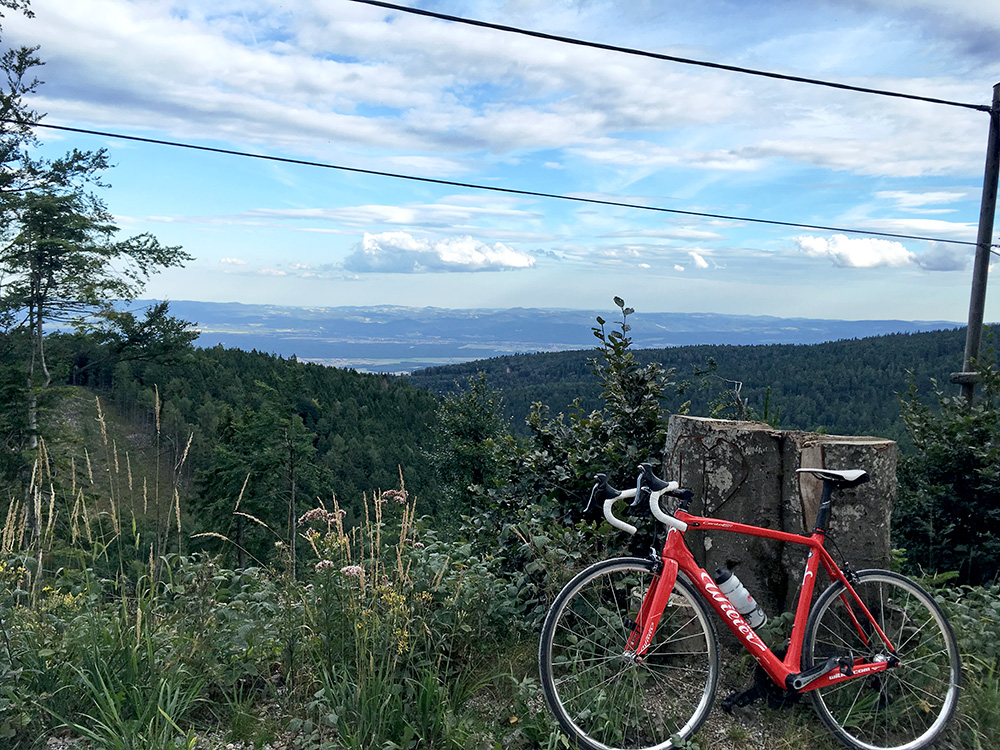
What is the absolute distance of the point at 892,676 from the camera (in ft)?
10.9

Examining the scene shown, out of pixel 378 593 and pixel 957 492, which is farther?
pixel 957 492

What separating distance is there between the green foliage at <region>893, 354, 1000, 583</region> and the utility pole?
1026 millimetres

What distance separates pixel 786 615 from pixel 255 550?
38.4 metres

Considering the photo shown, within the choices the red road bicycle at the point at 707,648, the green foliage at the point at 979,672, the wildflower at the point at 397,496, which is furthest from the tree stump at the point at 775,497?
the wildflower at the point at 397,496

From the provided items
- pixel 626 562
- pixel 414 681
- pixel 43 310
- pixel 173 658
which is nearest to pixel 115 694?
pixel 173 658

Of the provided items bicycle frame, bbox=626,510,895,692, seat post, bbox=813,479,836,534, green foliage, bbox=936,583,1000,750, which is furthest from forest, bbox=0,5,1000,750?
seat post, bbox=813,479,836,534

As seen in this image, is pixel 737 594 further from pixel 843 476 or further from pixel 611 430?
pixel 611 430

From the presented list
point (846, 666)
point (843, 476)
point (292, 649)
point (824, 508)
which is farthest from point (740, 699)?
point (292, 649)

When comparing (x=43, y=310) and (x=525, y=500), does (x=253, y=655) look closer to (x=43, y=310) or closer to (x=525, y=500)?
(x=525, y=500)

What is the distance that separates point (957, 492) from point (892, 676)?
212 inches

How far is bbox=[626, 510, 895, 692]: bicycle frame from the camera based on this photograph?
304cm

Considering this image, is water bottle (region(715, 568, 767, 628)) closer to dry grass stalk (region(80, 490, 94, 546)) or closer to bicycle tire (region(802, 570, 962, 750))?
bicycle tire (region(802, 570, 962, 750))

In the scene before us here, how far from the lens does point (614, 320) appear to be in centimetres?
527

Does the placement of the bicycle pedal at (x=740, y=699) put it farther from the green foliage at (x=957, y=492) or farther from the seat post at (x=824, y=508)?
the green foliage at (x=957, y=492)
